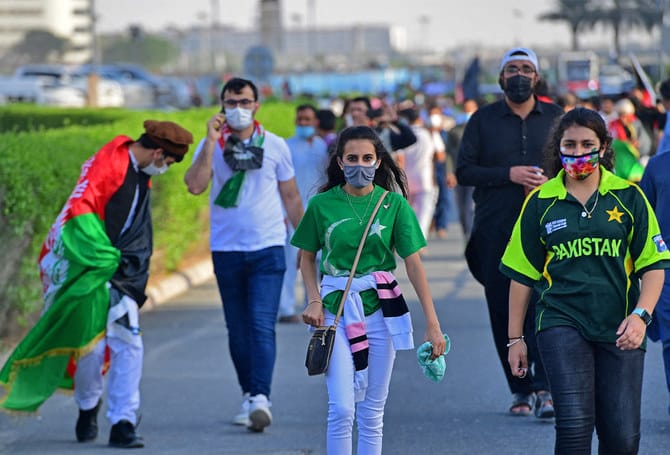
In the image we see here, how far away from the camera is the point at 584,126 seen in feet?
18.2

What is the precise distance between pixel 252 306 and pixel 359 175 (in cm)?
226

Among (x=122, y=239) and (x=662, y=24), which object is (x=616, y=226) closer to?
(x=122, y=239)

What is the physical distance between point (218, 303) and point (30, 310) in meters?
3.12

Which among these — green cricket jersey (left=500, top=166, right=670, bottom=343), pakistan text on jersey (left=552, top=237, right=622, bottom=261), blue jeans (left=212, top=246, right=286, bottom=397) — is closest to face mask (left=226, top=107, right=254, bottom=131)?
blue jeans (left=212, top=246, right=286, bottom=397)

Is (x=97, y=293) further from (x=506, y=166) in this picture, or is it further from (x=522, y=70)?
(x=522, y=70)

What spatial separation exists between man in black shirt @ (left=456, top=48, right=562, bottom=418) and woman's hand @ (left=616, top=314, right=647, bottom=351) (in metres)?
2.59

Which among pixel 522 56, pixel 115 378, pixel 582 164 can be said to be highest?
pixel 522 56

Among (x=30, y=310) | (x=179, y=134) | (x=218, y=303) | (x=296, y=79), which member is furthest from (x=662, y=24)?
(x=296, y=79)

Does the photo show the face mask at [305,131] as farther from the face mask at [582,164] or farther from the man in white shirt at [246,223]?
the face mask at [582,164]

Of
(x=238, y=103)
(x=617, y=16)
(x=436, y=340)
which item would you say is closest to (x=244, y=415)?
(x=238, y=103)

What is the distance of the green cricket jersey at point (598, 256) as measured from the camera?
5352mm

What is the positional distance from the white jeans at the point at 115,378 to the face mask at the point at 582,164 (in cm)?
302

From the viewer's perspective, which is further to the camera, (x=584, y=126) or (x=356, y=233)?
(x=356, y=233)

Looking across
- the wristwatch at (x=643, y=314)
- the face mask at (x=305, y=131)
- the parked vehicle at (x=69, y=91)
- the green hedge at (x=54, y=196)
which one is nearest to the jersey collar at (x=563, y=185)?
the wristwatch at (x=643, y=314)
